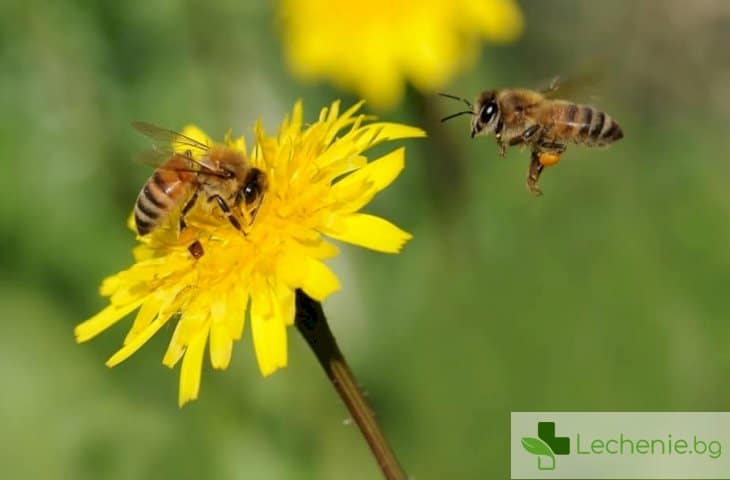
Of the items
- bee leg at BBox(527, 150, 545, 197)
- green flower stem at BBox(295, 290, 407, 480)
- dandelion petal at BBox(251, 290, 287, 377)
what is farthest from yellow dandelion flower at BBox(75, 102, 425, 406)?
bee leg at BBox(527, 150, 545, 197)

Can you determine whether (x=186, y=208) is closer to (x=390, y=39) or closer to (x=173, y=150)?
(x=173, y=150)

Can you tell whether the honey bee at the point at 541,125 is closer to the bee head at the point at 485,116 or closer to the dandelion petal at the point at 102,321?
the bee head at the point at 485,116

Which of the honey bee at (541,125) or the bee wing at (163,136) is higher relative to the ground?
the honey bee at (541,125)

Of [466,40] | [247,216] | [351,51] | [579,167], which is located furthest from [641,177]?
[247,216]

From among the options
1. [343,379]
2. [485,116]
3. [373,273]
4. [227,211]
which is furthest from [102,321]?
[373,273]

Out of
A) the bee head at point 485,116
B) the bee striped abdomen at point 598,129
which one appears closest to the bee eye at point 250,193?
the bee head at point 485,116

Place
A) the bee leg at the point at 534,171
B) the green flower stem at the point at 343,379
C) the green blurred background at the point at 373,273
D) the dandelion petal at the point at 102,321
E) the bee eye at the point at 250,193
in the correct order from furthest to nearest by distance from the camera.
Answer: the green blurred background at the point at 373,273 < the bee leg at the point at 534,171 < the dandelion petal at the point at 102,321 < the bee eye at the point at 250,193 < the green flower stem at the point at 343,379
